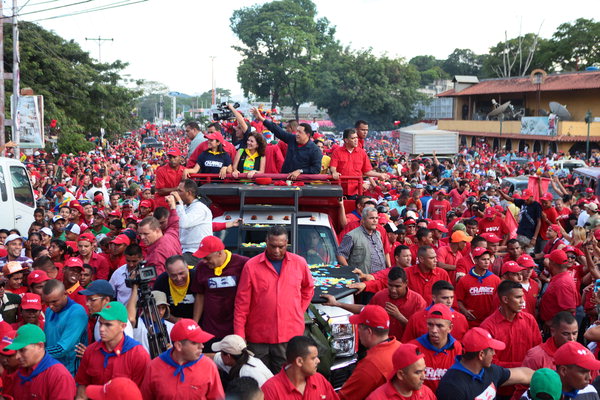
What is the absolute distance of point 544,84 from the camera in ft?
165

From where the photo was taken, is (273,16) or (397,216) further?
(273,16)

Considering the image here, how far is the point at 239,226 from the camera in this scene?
7.91 meters

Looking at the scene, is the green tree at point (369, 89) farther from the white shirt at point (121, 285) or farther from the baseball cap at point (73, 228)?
the white shirt at point (121, 285)

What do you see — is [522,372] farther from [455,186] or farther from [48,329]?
[455,186]

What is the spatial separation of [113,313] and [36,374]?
0.65m

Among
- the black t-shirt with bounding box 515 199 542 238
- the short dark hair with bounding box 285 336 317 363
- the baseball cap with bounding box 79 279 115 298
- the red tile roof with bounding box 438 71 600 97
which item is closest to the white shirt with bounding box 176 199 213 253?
the baseball cap with bounding box 79 279 115 298

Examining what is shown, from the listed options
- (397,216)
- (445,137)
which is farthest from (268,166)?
(445,137)

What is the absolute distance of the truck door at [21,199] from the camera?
12560 mm

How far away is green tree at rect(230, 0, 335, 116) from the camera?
70.8m

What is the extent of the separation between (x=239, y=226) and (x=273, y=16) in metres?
69.4

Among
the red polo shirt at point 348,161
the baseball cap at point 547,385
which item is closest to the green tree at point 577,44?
the red polo shirt at point 348,161

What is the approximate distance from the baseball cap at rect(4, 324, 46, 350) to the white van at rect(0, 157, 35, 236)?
833 centimetres

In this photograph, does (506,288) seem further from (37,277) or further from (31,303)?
(37,277)

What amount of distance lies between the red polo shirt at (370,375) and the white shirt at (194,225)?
320cm
